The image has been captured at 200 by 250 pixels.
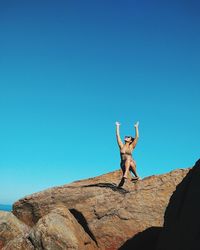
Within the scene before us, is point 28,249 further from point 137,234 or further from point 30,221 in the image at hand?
point 30,221

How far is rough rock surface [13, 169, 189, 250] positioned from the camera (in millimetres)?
20305

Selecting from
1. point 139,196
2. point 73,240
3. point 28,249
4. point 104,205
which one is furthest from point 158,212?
point 28,249

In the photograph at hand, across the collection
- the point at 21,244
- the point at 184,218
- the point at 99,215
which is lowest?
the point at 184,218

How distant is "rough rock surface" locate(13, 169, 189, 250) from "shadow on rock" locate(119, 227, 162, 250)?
72mm

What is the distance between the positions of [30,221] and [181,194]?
45.7 ft

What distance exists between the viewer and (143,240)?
66.1 feet

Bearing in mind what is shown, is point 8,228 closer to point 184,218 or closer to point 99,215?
point 99,215

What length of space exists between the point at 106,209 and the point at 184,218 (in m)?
8.91

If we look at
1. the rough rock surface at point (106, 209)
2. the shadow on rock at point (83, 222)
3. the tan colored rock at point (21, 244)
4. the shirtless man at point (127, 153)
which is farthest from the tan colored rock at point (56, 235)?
the shirtless man at point (127, 153)

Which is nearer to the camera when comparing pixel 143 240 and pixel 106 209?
pixel 143 240

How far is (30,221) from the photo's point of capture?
26297 mm

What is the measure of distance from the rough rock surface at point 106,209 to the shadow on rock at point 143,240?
72mm

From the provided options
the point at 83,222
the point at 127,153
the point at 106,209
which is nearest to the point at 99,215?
the point at 106,209

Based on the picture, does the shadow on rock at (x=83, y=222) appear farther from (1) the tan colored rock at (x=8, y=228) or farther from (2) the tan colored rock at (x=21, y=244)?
(2) the tan colored rock at (x=21, y=244)
